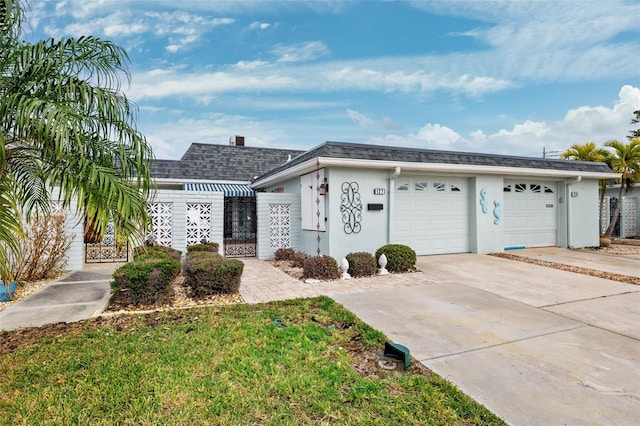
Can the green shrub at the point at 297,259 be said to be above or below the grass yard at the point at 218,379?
above

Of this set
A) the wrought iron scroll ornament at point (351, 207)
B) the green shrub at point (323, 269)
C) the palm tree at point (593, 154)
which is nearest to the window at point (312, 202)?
the wrought iron scroll ornament at point (351, 207)

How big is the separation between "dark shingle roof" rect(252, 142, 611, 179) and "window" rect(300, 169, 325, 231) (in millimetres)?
682

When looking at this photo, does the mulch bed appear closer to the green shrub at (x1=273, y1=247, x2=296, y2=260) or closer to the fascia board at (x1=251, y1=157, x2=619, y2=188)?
the fascia board at (x1=251, y1=157, x2=619, y2=188)

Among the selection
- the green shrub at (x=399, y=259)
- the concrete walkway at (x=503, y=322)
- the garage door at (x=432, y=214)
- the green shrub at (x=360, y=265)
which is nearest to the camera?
the concrete walkway at (x=503, y=322)

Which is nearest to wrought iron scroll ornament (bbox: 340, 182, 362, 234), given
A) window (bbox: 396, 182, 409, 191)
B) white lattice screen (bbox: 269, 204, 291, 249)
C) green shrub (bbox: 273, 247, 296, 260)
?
window (bbox: 396, 182, 409, 191)

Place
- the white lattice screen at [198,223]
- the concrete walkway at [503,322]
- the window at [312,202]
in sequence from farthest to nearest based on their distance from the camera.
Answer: the white lattice screen at [198,223]
the window at [312,202]
the concrete walkway at [503,322]

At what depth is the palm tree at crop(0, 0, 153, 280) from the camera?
305cm

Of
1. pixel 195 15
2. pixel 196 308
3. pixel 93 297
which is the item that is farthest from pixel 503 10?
pixel 93 297

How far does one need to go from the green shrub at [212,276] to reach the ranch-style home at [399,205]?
372cm

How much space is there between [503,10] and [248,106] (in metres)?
11.4

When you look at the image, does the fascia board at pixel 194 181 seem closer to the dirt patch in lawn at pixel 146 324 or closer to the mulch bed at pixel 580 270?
the dirt patch in lawn at pixel 146 324

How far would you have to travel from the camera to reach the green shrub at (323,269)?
8797 millimetres

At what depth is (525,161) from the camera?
13.4 meters

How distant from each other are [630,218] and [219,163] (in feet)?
82.3
